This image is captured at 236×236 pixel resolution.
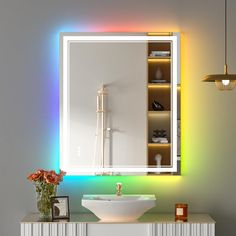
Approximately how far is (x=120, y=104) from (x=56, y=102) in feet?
1.56

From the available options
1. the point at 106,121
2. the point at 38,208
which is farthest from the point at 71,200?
the point at 106,121

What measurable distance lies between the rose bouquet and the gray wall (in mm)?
223

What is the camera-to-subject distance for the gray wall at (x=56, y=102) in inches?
190


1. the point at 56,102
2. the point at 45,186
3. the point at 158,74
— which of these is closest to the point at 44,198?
the point at 45,186

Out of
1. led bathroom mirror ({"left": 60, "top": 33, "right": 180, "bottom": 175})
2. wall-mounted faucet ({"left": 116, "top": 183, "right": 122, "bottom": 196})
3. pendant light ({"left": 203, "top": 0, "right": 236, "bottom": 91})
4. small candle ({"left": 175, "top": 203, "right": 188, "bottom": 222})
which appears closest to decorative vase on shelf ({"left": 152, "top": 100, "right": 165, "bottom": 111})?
led bathroom mirror ({"left": 60, "top": 33, "right": 180, "bottom": 175})

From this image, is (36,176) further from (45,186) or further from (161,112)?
(161,112)

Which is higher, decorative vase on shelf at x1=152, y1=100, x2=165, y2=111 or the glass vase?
decorative vase on shelf at x1=152, y1=100, x2=165, y2=111

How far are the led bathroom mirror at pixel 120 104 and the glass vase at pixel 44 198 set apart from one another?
25 centimetres

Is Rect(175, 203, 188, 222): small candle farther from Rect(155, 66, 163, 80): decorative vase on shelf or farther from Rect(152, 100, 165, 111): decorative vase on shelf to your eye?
Rect(155, 66, 163, 80): decorative vase on shelf

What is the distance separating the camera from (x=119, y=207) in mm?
4402

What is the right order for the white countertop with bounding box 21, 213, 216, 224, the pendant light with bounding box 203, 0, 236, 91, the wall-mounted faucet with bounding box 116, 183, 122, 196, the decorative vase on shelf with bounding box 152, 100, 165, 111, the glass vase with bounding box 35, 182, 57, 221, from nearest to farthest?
the pendant light with bounding box 203, 0, 236, 91 < the white countertop with bounding box 21, 213, 216, 224 < the glass vase with bounding box 35, 182, 57, 221 < the wall-mounted faucet with bounding box 116, 183, 122, 196 < the decorative vase on shelf with bounding box 152, 100, 165, 111

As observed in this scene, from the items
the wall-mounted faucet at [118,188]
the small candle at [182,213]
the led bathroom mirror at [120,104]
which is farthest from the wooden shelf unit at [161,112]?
the small candle at [182,213]

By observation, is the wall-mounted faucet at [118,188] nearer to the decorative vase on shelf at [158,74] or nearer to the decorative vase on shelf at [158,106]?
the decorative vase on shelf at [158,106]

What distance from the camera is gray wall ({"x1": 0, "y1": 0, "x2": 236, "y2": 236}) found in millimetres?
4832
